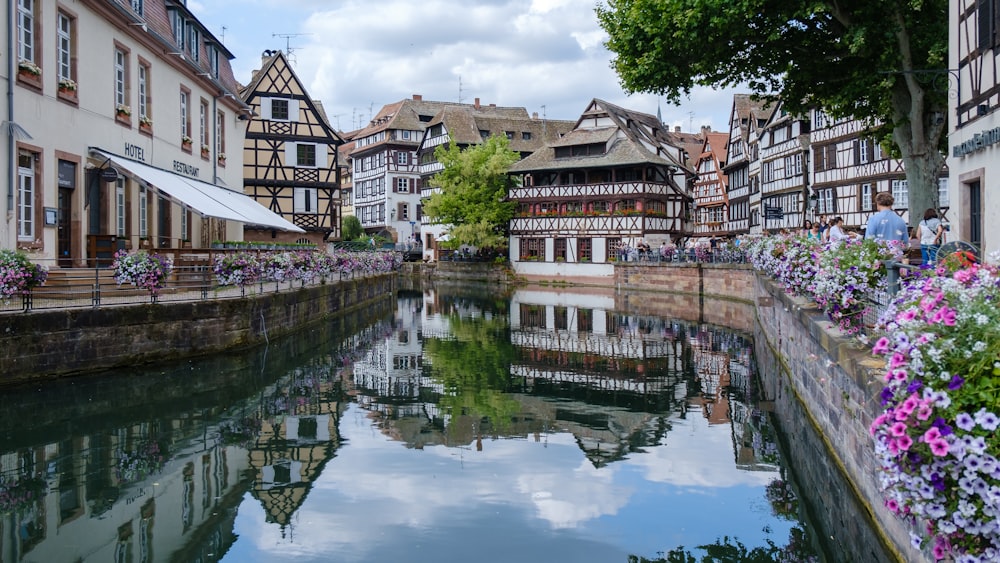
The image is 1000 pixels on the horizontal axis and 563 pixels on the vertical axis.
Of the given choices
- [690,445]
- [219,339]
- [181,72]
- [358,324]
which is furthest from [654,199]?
[690,445]

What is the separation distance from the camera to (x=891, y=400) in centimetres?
471

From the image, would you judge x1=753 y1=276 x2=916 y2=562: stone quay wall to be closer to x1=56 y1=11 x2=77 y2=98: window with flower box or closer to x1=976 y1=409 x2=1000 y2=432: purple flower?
x1=976 y1=409 x2=1000 y2=432: purple flower

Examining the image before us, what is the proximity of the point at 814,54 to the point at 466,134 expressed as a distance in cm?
5110

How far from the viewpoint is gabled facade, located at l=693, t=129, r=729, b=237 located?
66.3 meters

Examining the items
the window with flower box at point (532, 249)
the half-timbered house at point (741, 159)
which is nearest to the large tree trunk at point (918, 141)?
the half-timbered house at point (741, 159)

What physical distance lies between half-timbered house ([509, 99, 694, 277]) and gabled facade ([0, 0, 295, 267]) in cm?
2923

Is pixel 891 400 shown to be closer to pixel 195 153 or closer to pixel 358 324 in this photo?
pixel 358 324

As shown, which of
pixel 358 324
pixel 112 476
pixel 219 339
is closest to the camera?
pixel 112 476

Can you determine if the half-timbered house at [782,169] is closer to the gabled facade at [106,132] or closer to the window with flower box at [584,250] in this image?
the window with flower box at [584,250]

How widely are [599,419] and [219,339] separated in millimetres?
8531

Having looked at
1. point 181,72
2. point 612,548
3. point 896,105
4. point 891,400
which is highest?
point 181,72

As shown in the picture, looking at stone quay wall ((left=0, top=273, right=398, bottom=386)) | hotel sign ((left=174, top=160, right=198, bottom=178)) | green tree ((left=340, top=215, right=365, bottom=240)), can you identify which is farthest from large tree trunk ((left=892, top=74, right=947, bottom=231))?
green tree ((left=340, top=215, right=365, bottom=240))

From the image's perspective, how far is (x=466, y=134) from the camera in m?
68.9

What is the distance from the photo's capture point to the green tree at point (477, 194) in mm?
58719
